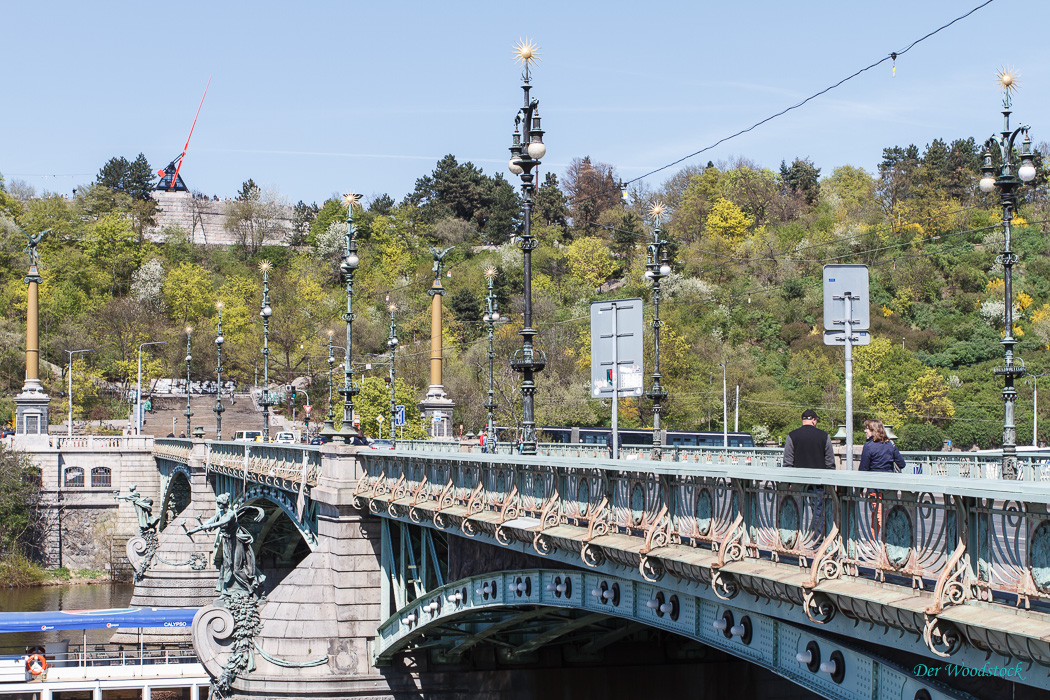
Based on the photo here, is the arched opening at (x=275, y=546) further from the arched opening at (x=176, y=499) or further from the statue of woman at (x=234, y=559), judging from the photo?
the arched opening at (x=176, y=499)

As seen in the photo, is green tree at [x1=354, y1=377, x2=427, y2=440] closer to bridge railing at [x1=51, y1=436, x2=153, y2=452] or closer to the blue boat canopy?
bridge railing at [x1=51, y1=436, x2=153, y2=452]

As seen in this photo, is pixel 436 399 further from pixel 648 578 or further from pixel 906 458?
pixel 648 578

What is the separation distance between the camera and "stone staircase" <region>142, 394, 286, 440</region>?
321 feet

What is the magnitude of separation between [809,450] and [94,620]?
37171 mm

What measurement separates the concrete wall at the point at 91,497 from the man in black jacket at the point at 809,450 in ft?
209

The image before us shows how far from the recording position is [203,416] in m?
102

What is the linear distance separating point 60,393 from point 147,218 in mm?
45963

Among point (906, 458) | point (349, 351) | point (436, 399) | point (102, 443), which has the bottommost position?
point (102, 443)

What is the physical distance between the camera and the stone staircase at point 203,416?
321 feet

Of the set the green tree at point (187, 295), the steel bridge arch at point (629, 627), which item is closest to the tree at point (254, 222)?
the green tree at point (187, 295)

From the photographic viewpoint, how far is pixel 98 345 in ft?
348

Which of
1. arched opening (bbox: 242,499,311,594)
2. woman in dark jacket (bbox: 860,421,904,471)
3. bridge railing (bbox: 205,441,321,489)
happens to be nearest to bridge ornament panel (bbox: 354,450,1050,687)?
woman in dark jacket (bbox: 860,421,904,471)

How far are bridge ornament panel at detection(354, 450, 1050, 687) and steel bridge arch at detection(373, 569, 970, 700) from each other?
278mm

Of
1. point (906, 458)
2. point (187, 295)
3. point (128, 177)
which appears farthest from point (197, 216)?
point (906, 458)
